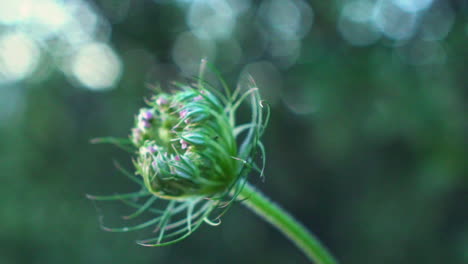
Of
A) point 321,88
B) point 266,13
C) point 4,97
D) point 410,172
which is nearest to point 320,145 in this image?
point 321,88

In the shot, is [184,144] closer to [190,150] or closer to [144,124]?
[190,150]

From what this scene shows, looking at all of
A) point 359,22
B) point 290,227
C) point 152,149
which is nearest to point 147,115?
point 152,149

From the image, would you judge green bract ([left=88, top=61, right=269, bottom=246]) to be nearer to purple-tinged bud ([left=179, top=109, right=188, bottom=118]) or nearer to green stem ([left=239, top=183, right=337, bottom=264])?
purple-tinged bud ([left=179, top=109, right=188, bottom=118])

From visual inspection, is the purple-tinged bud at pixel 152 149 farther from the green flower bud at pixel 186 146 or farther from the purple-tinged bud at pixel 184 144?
the purple-tinged bud at pixel 184 144

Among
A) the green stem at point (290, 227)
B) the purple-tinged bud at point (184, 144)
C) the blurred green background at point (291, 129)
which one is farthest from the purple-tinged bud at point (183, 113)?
the blurred green background at point (291, 129)

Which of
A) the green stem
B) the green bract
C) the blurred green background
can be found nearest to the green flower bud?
the green bract

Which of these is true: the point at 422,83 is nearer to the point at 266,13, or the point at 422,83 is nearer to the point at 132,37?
the point at 266,13

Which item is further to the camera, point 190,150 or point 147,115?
point 147,115

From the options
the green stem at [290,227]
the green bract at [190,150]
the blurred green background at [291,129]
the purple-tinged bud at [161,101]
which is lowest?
the blurred green background at [291,129]
